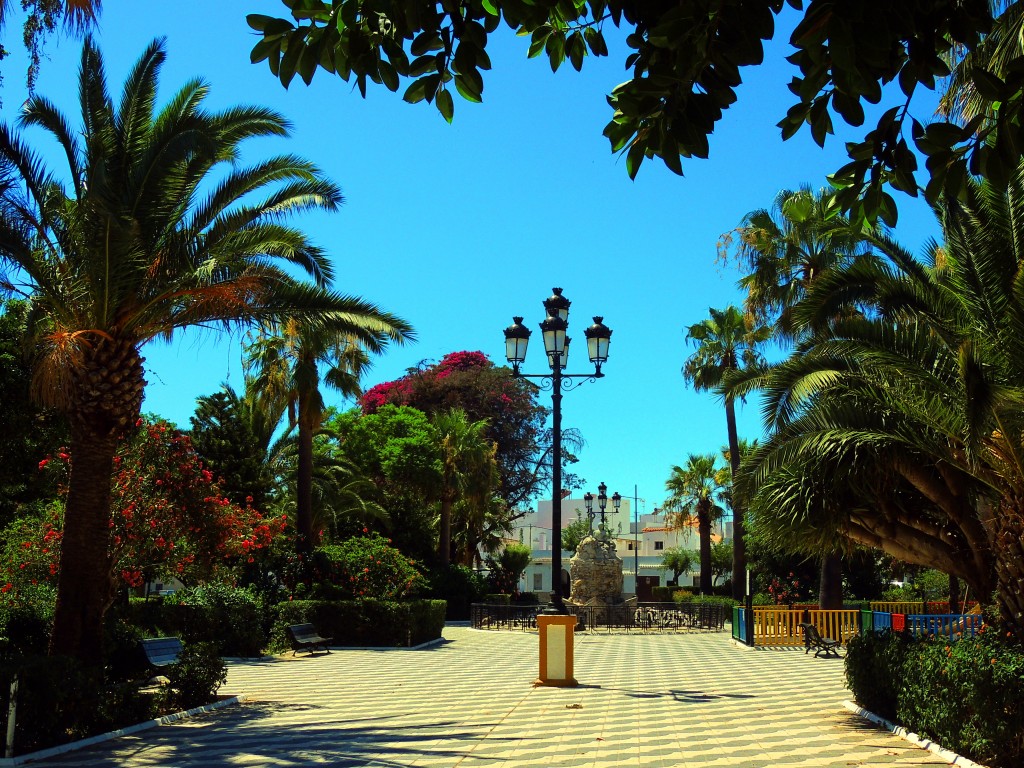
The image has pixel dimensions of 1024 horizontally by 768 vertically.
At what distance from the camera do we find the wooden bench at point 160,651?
473 inches

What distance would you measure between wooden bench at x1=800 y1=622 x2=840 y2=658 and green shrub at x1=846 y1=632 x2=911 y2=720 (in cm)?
972

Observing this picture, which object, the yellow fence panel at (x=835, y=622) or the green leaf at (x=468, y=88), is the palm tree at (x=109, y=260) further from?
the yellow fence panel at (x=835, y=622)

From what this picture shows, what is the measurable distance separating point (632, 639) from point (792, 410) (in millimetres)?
16563

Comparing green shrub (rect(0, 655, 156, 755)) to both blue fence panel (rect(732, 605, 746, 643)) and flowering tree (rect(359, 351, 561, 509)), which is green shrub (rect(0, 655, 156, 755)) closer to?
blue fence panel (rect(732, 605, 746, 643))

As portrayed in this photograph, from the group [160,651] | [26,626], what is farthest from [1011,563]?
[26,626]

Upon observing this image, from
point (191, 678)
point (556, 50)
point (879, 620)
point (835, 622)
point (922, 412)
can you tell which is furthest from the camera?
point (835, 622)

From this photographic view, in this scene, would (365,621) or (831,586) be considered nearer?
(365,621)

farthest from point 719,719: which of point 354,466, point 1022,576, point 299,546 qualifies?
point 354,466

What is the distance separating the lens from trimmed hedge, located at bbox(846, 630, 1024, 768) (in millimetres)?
7828

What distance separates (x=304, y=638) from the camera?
21.1m

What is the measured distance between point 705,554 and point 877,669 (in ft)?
99.5

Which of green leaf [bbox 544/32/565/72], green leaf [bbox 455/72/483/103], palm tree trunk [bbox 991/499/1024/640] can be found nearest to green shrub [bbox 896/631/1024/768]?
palm tree trunk [bbox 991/499/1024/640]

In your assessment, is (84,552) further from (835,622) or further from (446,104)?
(835,622)

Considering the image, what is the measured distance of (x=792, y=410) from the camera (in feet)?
42.9
